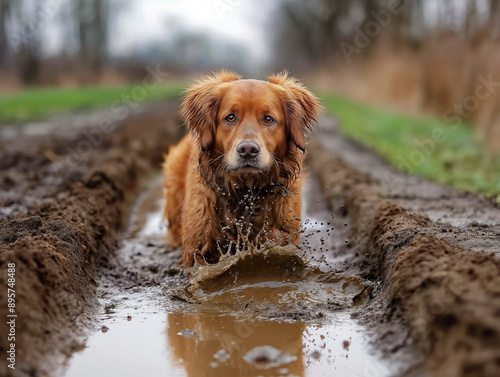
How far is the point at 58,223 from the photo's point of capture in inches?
221

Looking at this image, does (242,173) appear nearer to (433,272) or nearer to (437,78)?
(433,272)

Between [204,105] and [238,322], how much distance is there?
86.4 inches

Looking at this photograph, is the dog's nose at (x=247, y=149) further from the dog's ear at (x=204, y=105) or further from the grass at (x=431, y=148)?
the grass at (x=431, y=148)

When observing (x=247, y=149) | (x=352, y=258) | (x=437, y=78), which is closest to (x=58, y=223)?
(x=247, y=149)

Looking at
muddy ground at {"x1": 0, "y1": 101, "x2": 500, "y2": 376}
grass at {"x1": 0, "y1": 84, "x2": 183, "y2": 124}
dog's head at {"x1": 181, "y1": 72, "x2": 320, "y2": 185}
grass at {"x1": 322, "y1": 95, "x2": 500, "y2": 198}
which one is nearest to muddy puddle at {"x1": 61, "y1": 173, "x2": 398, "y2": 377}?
muddy ground at {"x1": 0, "y1": 101, "x2": 500, "y2": 376}

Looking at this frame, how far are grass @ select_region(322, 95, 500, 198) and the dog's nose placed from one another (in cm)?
441

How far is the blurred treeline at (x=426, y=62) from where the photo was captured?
15555mm

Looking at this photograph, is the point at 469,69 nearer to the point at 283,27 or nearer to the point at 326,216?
the point at 326,216

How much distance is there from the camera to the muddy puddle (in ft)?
12.3

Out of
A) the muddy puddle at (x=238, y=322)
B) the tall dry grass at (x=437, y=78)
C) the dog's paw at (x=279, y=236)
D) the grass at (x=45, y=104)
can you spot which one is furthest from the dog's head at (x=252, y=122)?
the grass at (x=45, y=104)

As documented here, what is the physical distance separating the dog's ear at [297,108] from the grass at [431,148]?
3.39 m

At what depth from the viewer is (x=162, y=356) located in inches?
155

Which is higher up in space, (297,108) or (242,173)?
(297,108)

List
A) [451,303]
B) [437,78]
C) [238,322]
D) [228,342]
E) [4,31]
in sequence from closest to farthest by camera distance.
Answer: [451,303] < [228,342] < [238,322] < [437,78] < [4,31]
